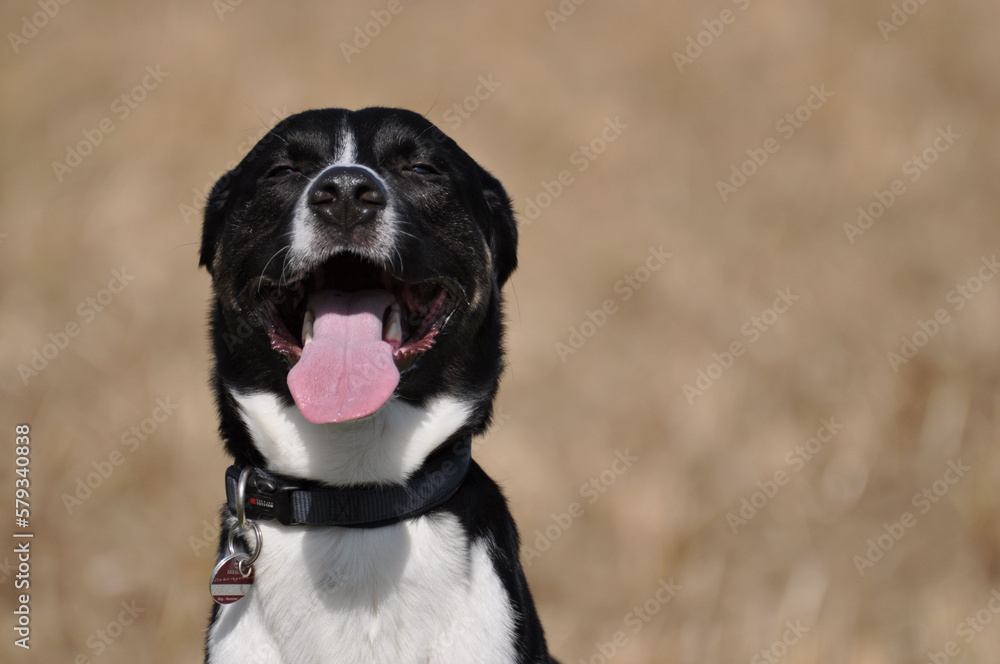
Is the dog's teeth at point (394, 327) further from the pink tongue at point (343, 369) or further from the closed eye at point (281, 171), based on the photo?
the closed eye at point (281, 171)

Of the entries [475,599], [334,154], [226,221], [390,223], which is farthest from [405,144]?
[475,599]

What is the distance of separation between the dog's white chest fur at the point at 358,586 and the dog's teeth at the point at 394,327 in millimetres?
261

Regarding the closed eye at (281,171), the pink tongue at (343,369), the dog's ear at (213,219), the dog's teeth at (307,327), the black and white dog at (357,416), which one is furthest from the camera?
the dog's ear at (213,219)

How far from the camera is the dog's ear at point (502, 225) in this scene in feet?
11.6

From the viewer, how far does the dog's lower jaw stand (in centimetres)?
278

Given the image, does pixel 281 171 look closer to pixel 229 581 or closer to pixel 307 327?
pixel 307 327

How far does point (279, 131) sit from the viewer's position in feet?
10.5

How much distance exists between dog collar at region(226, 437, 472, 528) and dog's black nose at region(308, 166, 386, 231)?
74 centimetres

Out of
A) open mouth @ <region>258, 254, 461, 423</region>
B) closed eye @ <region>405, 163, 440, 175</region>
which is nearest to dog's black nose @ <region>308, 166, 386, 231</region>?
open mouth @ <region>258, 254, 461, 423</region>

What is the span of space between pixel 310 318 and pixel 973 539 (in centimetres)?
511

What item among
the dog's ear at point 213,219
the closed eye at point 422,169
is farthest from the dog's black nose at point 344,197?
the dog's ear at point 213,219

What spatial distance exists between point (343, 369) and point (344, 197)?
1.61ft

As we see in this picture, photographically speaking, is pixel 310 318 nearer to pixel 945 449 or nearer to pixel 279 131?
pixel 279 131

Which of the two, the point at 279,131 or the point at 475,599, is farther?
the point at 279,131
